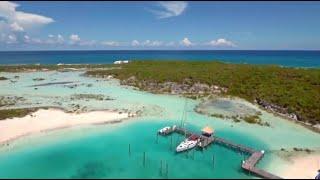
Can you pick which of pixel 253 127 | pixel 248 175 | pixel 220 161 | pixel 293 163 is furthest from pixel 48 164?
pixel 253 127

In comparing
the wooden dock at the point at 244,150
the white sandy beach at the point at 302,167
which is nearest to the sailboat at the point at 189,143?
the wooden dock at the point at 244,150

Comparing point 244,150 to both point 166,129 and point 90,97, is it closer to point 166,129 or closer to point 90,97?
point 166,129

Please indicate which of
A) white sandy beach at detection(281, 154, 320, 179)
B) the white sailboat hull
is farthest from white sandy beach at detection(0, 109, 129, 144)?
white sandy beach at detection(281, 154, 320, 179)

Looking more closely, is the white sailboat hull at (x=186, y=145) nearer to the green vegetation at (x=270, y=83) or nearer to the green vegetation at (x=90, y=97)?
the green vegetation at (x=270, y=83)

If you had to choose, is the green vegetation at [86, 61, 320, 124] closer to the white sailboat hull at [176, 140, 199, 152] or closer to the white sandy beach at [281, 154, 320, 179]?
the white sandy beach at [281, 154, 320, 179]

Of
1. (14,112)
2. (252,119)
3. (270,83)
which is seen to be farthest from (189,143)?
(270,83)

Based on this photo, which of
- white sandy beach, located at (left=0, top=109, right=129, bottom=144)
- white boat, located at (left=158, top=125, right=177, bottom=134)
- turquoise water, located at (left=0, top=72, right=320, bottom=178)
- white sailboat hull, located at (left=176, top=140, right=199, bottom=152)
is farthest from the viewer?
white sandy beach, located at (left=0, top=109, right=129, bottom=144)

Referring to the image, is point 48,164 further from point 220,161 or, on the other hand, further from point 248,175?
point 248,175

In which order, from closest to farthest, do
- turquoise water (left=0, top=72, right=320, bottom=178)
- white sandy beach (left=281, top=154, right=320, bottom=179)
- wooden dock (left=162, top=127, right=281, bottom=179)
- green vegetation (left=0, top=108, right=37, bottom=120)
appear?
wooden dock (left=162, top=127, right=281, bottom=179), white sandy beach (left=281, top=154, right=320, bottom=179), turquoise water (left=0, top=72, right=320, bottom=178), green vegetation (left=0, top=108, right=37, bottom=120)
